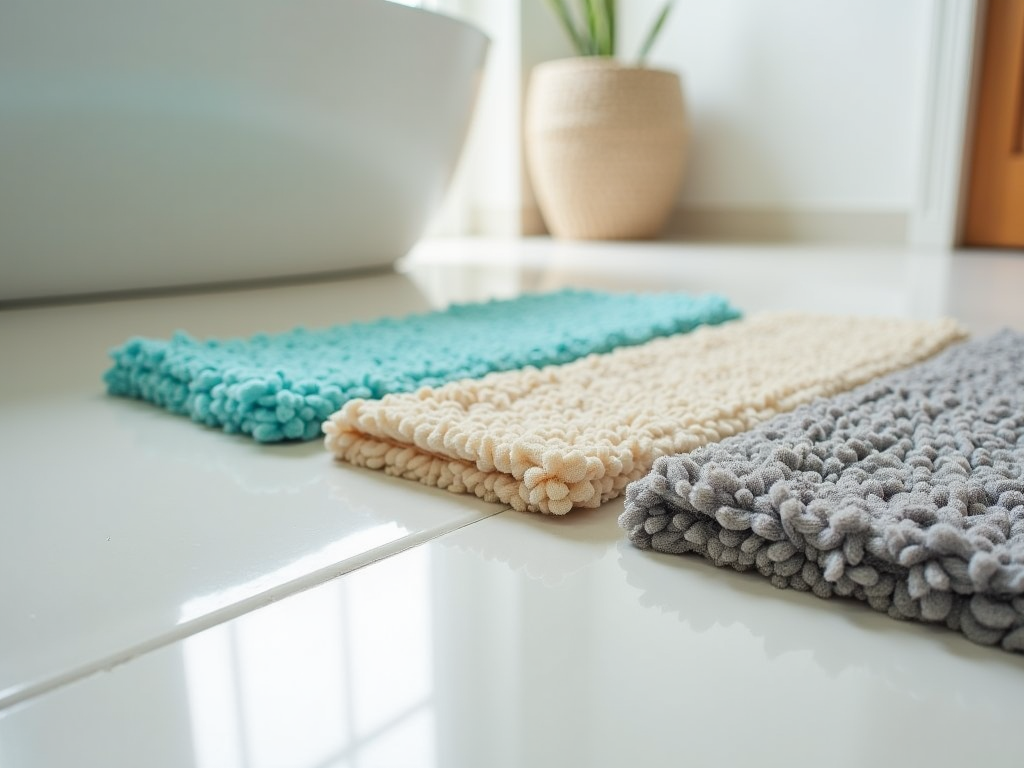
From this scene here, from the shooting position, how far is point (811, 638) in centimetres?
39

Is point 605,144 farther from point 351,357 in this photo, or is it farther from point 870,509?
point 870,509

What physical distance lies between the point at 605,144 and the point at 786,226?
24.9 inches

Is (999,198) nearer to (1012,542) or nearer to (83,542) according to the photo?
(1012,542)

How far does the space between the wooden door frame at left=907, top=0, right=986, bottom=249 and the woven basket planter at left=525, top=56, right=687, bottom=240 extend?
70 centimetres

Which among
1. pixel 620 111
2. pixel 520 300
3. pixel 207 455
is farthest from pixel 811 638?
pixel 620 111

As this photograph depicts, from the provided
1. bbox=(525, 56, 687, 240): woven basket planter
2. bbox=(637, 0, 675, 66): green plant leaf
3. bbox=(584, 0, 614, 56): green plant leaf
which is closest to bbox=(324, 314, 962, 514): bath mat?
bbox=(525, 56, 687, 240): woven basket planter

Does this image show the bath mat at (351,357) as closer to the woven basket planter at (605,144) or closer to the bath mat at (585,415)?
the bath mat at (585,415)

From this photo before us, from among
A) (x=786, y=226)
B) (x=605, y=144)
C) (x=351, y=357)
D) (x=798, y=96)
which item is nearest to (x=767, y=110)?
(x=798, y=96)

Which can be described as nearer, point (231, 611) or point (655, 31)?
point (231, 611)

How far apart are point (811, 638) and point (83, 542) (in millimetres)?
389

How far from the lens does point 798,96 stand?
2.72m

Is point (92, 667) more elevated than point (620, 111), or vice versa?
point (620, 111)

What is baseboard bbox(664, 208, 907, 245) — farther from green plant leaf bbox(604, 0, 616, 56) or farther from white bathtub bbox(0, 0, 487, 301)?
white bathtub bbox(0, 0, 487, 301)

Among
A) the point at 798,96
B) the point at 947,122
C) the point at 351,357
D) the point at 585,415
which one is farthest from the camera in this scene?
the point at 798,96
